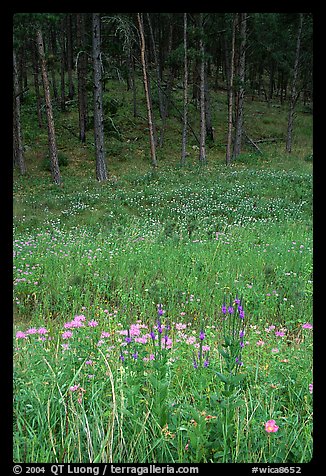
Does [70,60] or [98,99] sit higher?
[70,60]

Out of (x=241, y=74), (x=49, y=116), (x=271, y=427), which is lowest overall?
(x=271, y=427)

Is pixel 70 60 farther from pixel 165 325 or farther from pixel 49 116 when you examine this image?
pixel 165 325

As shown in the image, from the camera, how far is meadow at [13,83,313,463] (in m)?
2.13

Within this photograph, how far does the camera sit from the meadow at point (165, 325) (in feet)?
7.00

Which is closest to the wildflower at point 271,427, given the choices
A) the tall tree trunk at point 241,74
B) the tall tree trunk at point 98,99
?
the tall tree trunk at point 98,99

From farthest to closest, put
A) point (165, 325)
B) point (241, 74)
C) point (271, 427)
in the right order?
point (241, 74), point (165, 325), point (271, 427)

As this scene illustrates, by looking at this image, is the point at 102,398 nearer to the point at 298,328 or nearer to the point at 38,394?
the point at 38,394

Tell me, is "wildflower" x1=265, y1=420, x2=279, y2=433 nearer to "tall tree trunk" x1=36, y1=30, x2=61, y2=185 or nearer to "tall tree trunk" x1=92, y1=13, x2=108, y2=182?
"tall tree trunk" x1=36, y1=30, x2=61, y2=185

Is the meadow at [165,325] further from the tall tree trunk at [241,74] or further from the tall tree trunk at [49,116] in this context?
the tall tree trunk at [241,74]

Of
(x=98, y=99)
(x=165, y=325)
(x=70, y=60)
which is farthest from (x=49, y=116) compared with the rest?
(x=70, y=60)

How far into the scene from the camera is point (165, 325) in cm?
389

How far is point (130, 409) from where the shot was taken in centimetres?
235
